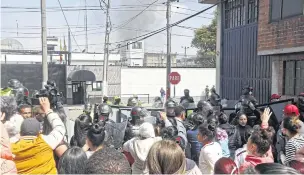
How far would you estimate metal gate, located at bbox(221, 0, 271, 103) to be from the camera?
10.8m

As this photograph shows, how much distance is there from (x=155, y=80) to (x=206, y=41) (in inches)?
478

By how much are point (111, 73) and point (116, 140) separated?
2473 centimetres

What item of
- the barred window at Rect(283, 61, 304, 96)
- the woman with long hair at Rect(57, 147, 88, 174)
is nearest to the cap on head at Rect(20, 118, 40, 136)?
the woman with long hair at Rect(57, 147, 88, 174)

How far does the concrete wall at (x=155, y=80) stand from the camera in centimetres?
3056

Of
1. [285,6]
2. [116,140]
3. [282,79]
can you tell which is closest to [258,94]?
[282,79]

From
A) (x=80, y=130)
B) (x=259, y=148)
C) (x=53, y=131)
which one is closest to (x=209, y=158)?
(x=259, y=148)

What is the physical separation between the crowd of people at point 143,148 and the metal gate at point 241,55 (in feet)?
18.1

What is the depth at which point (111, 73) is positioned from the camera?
30.0 metres

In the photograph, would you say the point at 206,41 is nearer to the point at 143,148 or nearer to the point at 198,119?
the point at 198,119

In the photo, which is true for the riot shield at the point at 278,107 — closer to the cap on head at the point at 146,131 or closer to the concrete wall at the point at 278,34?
the concrete wall at the point at 278,34

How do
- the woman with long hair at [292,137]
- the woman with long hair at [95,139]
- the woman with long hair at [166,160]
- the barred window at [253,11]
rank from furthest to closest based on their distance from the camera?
1. the barred window at [253,11]
2. the woman with long hair at [292,137]
3. the woman with long hair at [95,139]
4. the woman with long hair at [166,160]

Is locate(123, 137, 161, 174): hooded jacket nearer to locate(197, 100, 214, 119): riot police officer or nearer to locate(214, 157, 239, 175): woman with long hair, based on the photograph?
locate(214, 157, 239, 175): woman with long hair

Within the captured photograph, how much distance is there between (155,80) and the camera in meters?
31.1

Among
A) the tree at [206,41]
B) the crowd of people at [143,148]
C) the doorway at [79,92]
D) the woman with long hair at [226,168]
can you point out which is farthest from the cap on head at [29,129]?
the tree at [206,41]
